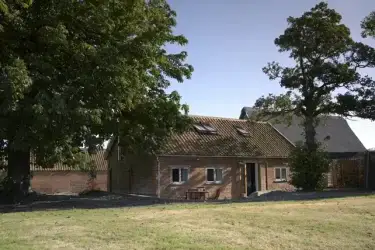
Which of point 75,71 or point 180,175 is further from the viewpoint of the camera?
point 180,175

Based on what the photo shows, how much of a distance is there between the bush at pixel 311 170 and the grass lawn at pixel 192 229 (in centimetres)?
1354

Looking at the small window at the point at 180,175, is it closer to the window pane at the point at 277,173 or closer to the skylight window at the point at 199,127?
the skylight window at the point at 199,127

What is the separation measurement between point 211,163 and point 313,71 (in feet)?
32.4

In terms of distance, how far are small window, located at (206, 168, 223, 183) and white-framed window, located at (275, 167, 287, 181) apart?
19.6ft

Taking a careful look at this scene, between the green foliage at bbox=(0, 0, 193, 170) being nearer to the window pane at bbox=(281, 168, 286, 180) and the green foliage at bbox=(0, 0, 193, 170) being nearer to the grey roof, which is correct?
the window pane at bbox=(281, 168, 286, 180)

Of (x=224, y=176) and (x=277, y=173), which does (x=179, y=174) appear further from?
(x=277, y=173)

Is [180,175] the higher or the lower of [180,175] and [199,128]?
the lower

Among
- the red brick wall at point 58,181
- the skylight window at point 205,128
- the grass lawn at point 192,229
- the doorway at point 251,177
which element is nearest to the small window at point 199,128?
the skylight window at point 205,128

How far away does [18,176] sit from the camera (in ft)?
70.8

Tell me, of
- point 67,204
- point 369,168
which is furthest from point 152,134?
point 369,168

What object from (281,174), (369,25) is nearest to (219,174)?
(281,174)

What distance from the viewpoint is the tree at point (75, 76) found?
55.9 ft

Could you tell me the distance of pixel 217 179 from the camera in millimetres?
33531

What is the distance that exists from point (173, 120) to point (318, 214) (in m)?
10.2
